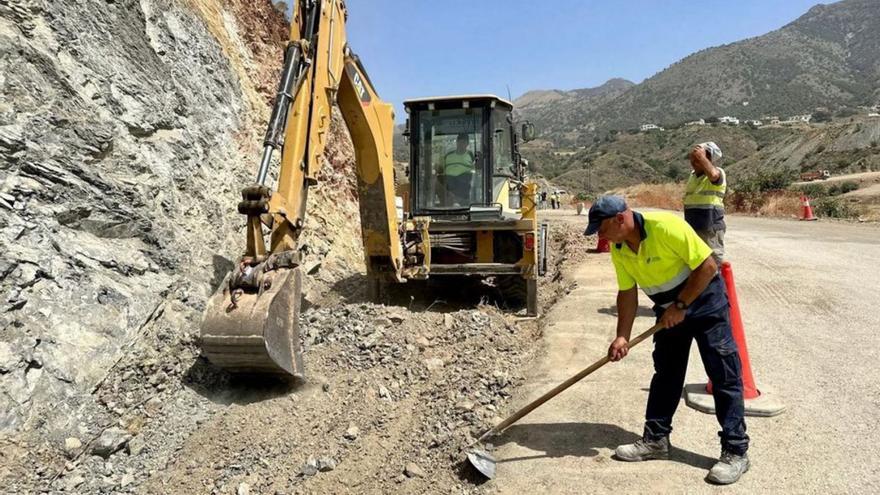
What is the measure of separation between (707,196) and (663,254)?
2531 millimetres

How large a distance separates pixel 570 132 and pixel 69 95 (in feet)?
458

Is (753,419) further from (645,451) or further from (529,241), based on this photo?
(529,241)

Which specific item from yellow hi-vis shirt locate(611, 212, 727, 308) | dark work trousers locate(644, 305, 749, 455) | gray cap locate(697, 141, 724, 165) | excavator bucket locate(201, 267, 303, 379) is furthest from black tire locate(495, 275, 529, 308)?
yellow hi-vis shirt locate(611, 212, 727, 308)

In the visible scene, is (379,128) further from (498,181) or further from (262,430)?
(262,430)

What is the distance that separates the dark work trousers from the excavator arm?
101 inches

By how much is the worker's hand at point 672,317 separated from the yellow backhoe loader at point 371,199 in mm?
2554

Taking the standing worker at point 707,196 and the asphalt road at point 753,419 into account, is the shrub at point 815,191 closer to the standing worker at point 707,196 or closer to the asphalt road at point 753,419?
the asphalt road at point 753,419

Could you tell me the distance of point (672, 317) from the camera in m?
3.29

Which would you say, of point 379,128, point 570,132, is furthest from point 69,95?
point 570,132

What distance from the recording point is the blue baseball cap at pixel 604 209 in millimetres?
3182

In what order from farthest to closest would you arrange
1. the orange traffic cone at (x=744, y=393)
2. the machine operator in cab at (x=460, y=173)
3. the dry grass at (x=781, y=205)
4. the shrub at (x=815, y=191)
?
the shrub at (x=815, y=191) < the dry grass at (x=781, y=205) < the machine operator in cab at (x=460, y=173) < the orange traffic cone at (x=744, y=393)

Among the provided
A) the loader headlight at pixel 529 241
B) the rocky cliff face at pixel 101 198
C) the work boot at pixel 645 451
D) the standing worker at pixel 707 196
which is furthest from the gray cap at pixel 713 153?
the rocky cliff face at pixel 101 198

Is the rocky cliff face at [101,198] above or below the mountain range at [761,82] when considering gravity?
below

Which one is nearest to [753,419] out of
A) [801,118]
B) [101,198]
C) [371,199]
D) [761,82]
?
[371,199]
